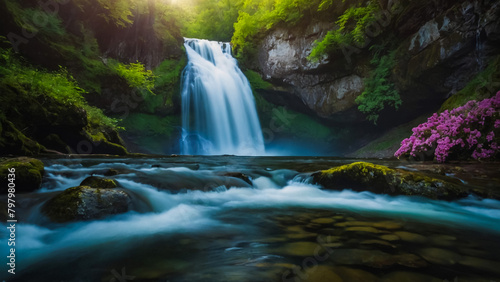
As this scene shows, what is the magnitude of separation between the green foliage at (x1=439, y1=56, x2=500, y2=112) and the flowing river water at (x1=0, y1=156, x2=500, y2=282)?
6.39m

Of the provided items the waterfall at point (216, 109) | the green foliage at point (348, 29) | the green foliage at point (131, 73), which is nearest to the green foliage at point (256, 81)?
the waterfall at point (216, 109)

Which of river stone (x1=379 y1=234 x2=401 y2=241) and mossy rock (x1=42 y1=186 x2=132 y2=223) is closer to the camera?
river stone (x1=379 y1=234 x2=401 y2=241)

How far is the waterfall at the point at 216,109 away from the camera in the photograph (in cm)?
1631

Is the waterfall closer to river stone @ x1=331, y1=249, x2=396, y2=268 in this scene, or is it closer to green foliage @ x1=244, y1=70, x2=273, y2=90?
green foliage @ x1=244, y1=70, x2=273, y2=90

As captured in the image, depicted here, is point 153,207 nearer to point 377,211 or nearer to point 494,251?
point 377,211

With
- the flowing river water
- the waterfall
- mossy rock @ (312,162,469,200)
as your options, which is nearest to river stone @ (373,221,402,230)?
the flowing river water

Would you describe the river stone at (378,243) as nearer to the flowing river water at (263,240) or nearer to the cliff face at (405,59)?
the flowing river water at (263,240)

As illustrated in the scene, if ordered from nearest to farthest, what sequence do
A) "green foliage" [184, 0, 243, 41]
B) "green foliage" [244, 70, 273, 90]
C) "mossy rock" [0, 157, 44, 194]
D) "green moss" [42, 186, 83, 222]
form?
"green moss" [42, 186, 83, 222], "mossy rock" [0, 157, 44, 194], "green foliage" [244, 70, 273, 90], "green foliage" [184, 0, 243, 41]

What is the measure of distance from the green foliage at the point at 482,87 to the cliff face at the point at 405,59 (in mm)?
840

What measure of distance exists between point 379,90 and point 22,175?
14485mm

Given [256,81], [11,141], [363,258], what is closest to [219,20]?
[256,81]

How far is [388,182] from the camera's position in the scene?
3.93 meters

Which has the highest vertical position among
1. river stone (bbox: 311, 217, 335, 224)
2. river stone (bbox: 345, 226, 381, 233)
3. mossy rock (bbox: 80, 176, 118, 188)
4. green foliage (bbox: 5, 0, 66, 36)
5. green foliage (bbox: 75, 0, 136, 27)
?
green foliage (bbox: 75, 0, 136, 27)

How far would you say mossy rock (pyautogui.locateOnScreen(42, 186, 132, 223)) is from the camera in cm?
242
